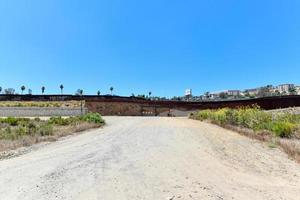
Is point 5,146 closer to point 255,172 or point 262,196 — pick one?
point 255,172

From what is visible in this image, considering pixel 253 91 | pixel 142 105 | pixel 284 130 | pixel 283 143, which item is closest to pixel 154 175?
pixel 283 143

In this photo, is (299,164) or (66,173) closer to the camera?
(66,173)

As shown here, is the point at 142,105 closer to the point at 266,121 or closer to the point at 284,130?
the point at 266,121

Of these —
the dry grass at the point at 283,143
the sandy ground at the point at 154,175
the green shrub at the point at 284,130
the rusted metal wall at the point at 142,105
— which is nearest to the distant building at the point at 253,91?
the rusted metal wall at the point at 142,105

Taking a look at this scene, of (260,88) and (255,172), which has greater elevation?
(260,88)

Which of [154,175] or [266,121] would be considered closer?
[154,175]

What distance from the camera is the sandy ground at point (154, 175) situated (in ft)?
23.9

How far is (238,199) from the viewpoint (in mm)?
6895

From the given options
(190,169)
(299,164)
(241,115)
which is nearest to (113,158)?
(190,169)

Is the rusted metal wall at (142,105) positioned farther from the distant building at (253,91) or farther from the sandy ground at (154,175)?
the sandy ground at (154,175)

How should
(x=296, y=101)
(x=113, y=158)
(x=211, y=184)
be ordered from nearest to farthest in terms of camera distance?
(x=211, y=184) < (x=113, y=158) < (x=296, y=101)

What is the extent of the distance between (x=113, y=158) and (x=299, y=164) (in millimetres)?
5558

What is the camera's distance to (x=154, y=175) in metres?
8.91

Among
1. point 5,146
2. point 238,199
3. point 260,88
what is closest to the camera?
point 238,199
